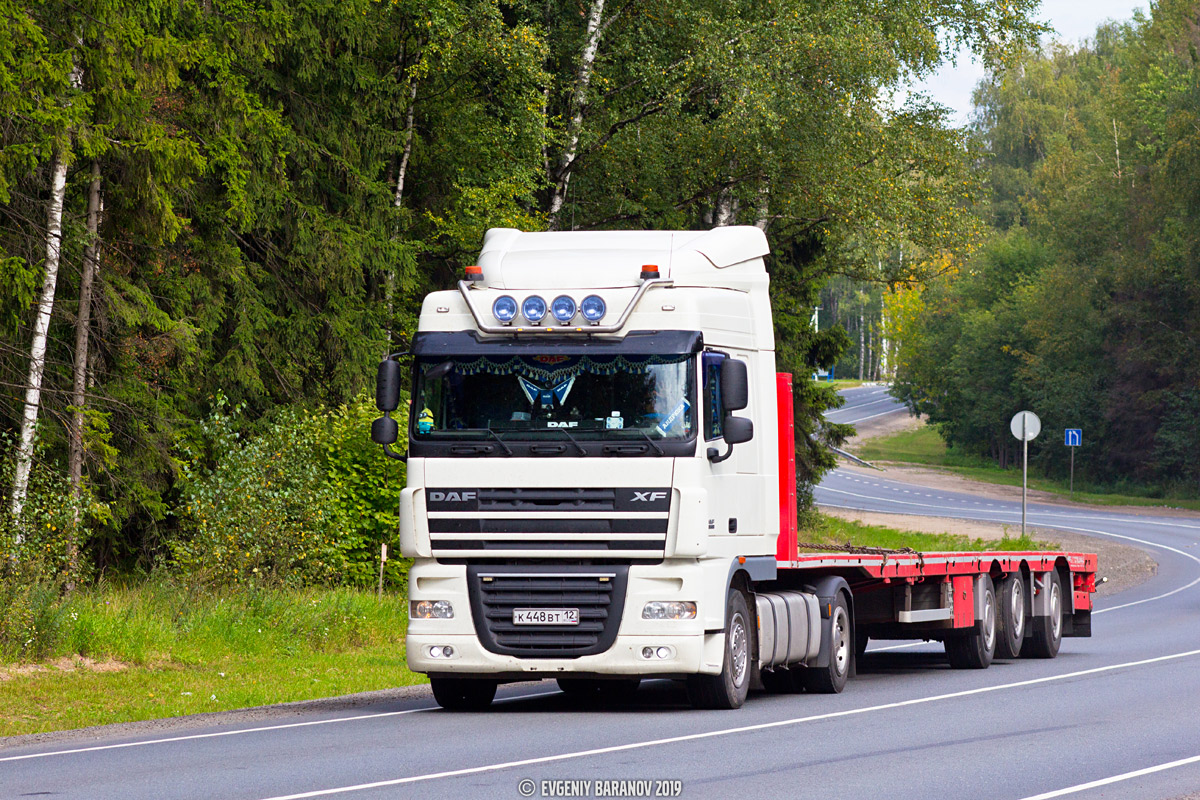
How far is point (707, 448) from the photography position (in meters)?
13.2

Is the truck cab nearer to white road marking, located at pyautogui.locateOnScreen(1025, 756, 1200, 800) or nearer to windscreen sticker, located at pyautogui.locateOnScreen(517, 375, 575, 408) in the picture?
windscreen sticker, located at pyautogui.locateOnScreen(517, 375, 575, 408)

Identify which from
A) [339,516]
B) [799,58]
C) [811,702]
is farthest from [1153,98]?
[811,702]

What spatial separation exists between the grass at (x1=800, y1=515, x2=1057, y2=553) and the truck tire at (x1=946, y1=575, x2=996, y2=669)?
56.2ft

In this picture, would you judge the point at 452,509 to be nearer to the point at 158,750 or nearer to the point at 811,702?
the point at 158,750

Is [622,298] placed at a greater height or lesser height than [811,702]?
greater

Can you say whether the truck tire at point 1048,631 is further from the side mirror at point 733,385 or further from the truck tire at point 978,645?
the side mirror at point 733,385

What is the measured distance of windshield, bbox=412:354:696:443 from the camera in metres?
→ 13.1

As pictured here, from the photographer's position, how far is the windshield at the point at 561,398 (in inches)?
515

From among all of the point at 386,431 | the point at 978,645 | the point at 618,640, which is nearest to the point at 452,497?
the point at 386,431

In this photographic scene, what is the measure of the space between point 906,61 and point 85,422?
821 inches

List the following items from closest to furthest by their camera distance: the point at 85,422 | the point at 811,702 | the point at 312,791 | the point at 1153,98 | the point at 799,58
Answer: the point at 312,791, the point at 811,702, the point at 85,422, the point at 799,58, the point at 1153,98

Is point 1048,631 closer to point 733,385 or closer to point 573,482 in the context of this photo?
point 733,385

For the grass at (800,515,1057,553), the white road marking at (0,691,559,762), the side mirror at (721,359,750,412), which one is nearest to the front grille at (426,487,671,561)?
the side mirror at (721,359,750,412)

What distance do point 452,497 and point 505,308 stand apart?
165 centimetres
